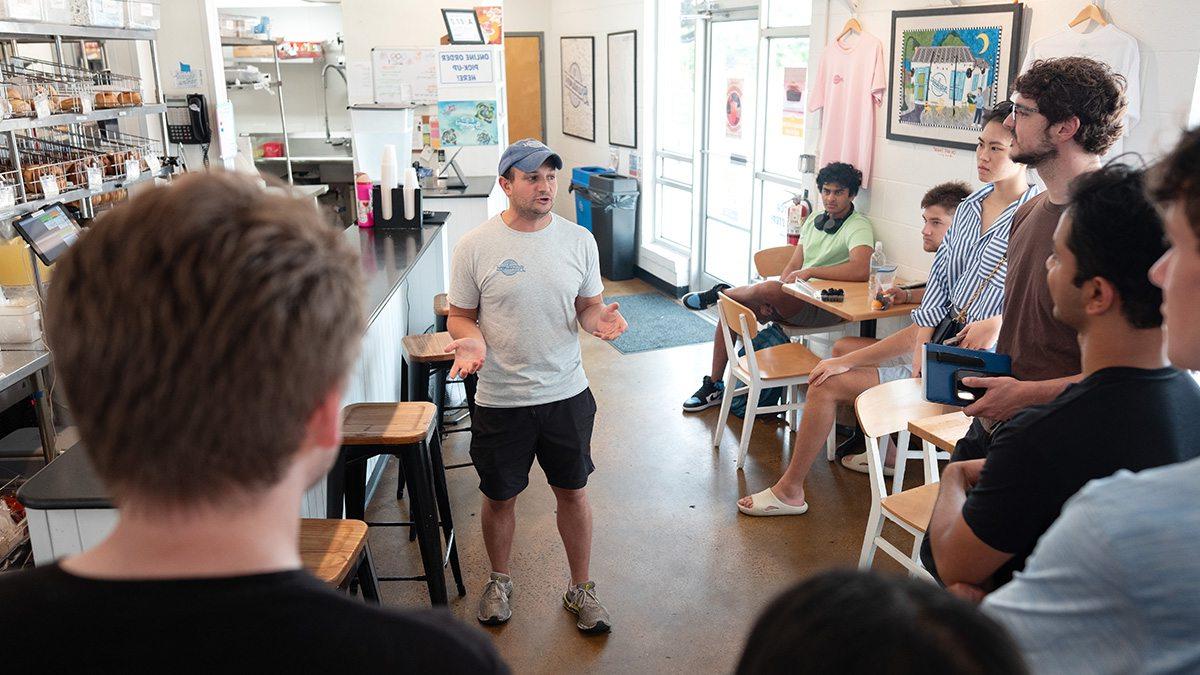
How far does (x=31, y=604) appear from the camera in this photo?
0.68 m

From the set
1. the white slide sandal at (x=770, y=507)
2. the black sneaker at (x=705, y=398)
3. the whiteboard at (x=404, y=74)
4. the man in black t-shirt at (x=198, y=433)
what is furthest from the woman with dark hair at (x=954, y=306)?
the whiteboard at (x=404, y=74)

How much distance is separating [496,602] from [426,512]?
508 millimetres

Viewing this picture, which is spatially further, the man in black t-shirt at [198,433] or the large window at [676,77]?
the large window at [676,77]

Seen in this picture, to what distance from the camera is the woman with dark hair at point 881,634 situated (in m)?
0.56

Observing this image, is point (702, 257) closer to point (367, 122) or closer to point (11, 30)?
point (367, 122)

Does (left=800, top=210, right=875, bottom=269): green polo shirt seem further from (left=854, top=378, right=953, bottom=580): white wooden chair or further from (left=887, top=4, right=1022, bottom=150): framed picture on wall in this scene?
(left=854, top=378, right=953, bottom=580): white wooden chair

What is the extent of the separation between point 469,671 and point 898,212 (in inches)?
164

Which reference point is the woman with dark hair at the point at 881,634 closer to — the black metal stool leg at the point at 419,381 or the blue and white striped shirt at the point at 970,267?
the blue and white striped shirt at the point at 970,267

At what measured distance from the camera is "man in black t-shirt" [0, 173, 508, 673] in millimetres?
651

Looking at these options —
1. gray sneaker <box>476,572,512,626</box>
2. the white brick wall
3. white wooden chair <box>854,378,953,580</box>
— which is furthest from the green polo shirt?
gray sneaker <box>476,572,512,626</box>

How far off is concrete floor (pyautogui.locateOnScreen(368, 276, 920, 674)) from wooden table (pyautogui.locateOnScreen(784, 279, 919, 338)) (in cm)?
71

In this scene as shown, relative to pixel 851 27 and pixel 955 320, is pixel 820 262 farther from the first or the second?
pixel 955 320

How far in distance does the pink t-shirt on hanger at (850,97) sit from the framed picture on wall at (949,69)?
0.12 m

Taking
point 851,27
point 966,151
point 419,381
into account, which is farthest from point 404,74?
point 966,151
